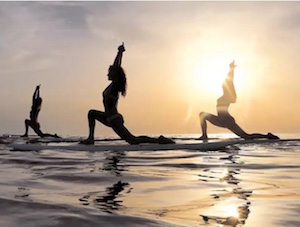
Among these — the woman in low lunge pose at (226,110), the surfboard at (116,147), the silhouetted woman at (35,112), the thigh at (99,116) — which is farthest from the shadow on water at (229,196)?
the silhouetted woman at (35,112)

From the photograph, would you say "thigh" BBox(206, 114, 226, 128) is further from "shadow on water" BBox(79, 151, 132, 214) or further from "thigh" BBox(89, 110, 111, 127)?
"shadow on water" BBox(79, 151, 132, 214)

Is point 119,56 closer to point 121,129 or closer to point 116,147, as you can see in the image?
point 121,129

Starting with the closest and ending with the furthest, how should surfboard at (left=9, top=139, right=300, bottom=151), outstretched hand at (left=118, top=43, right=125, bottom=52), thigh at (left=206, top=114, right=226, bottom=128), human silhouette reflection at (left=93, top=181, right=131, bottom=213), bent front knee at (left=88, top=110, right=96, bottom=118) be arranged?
1. human silhouette reflection at (left=93, top=181, right=131, bottom=213)
2. surfboard at (left=9, top=139, right=300, bottom=151)
3. outstretched hand at (left=118, top=43, right=125, bottom=52)
4. bent front knee at (left=88, top=110, right=96, bottom=118)
5. thigh at (left=206, top=114, right=226, bottom=128)

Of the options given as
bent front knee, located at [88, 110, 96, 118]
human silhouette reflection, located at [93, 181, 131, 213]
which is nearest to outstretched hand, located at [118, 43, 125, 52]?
bent front knee, located at [88, 110, 96, 118]

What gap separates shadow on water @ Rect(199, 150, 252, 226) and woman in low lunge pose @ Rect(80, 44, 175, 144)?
572 centimetres

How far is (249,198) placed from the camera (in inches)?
172

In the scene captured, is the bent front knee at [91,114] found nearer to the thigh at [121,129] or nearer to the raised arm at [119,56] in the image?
the thigh at [121,129]

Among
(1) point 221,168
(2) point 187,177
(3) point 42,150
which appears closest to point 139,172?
(2) point 187,177

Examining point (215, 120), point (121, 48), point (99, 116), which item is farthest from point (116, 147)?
point (215, 120)

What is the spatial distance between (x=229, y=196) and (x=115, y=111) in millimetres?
8615

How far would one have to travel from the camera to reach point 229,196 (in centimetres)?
445

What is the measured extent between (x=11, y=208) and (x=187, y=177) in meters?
3.25

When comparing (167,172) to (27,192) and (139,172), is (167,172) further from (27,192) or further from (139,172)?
(27,192)

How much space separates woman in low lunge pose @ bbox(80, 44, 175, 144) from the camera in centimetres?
1246
